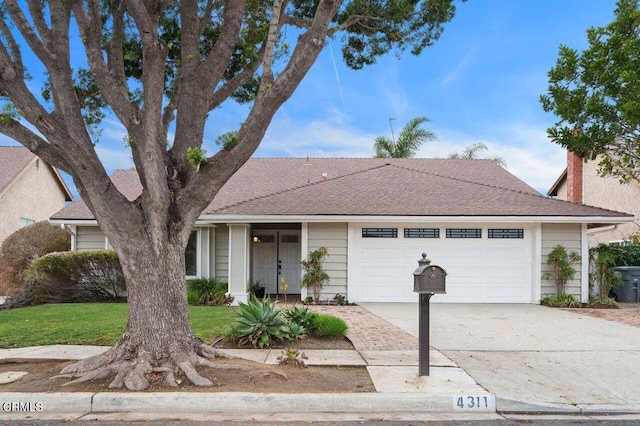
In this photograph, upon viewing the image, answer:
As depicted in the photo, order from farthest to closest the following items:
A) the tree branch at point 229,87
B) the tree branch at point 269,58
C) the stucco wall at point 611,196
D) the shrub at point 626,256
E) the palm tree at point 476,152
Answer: the palm tree at point 476,152, the stucco wall at point 611,196, the shrub at point 626,256, the tree branch at point 229,87, the tree branch at point 269,58

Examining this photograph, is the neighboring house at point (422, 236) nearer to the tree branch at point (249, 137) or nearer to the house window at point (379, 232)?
the house window at point (379, 232)

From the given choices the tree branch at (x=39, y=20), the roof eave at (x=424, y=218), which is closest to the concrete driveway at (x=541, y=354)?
the roof eave at (x=424, y=218)

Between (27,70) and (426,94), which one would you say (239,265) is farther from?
(426,94)

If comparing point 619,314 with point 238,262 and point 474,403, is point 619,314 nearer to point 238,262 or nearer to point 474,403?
point 474,403

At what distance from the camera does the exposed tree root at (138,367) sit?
553 centimetres

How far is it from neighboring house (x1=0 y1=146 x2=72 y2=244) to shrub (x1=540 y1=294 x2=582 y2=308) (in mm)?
20465

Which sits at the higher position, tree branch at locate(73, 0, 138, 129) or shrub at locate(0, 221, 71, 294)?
tree branch at locate(73, 0, 138, 129)

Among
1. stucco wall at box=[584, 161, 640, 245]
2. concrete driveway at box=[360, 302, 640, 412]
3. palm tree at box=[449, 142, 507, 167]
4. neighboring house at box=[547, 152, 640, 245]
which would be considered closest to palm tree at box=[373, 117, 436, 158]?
palm tree at box=[449, 142, 507, 167]

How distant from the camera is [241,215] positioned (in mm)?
12922

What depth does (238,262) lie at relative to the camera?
13.5 m

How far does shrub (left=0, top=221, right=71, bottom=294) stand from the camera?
15664 millimetres

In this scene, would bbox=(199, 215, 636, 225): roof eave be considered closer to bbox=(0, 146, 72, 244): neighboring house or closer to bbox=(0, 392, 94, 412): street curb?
bbox=(0, 392, 94, 412): street curb

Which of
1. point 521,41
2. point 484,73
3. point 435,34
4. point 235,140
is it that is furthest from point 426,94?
point 235,140

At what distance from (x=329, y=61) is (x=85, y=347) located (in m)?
7.23
